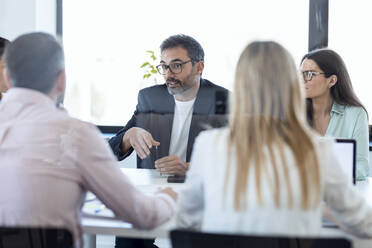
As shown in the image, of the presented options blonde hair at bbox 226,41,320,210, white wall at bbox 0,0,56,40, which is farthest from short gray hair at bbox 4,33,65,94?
white wall at bbox 0,0,56,40

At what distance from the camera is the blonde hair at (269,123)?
1.25 meters

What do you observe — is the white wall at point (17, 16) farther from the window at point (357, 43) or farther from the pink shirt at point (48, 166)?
the pink shirt at point (48, 166)

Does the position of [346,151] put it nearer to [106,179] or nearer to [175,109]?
[106,179]

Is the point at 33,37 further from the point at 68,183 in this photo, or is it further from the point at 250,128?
the point at 250,128

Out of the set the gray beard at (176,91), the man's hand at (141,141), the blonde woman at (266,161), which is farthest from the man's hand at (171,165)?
the blonde woman at (266,161)

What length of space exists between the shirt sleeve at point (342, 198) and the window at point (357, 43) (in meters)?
2.80

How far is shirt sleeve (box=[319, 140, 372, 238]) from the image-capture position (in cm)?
132

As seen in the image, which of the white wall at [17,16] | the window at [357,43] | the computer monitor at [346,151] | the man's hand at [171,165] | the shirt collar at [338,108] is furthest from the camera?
the white wall at [17,16]

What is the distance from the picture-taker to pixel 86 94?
451cm

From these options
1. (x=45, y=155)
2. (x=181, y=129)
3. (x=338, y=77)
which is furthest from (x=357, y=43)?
(x=45, y=155)

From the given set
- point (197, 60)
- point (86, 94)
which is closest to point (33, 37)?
point (197, 60)

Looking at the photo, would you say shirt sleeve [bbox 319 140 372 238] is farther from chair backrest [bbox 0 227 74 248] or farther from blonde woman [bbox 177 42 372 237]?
chair backrest [bbox 0 227 74 248]

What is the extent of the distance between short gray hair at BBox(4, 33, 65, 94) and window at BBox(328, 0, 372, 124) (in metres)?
3.16

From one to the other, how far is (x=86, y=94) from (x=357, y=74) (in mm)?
2376
